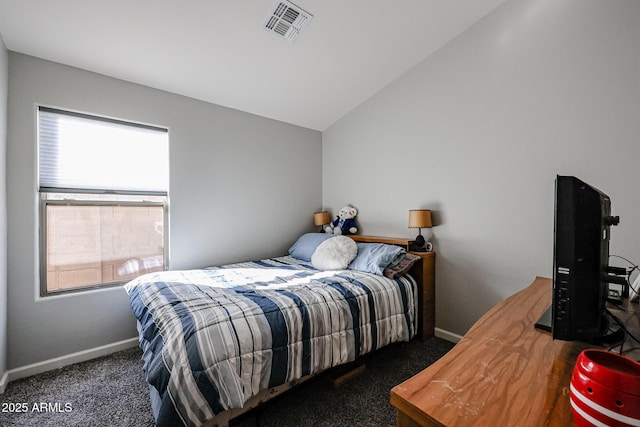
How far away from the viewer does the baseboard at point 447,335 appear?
94.6 inches

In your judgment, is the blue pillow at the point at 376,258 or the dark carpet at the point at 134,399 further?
the blue pillow at the point at 376,258

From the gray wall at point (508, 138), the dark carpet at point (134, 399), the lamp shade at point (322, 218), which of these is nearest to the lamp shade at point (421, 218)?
the gray wall at point (508, 138)

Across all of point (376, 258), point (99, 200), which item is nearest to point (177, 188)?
point (99, 200)

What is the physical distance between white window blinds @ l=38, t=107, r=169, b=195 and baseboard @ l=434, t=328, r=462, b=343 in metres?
3.04

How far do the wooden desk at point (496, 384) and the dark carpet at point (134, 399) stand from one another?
1.05 m

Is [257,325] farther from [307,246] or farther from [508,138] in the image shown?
[508,138]

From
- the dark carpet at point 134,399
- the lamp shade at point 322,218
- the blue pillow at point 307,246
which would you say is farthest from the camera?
the lamp shade at point 322,218

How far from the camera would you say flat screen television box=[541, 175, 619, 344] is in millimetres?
760

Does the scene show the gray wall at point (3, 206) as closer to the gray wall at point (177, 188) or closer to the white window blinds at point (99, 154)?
the gray wall at point (177, 188)

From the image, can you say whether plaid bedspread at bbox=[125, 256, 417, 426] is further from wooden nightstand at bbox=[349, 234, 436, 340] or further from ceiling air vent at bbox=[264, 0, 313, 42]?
ceiling air vent at bbox=[264, 0, 313, 42]

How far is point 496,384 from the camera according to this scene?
0.66m

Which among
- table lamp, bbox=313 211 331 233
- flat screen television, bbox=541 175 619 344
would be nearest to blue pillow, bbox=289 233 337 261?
table lamp, bbox=313 211 331 233

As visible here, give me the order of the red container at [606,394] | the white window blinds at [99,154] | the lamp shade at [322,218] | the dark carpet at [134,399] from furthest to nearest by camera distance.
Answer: the lamp shade at [322,218]
the white window blinds at [99,154]
the dark carpet at [134,399]
the red container at [606,394]

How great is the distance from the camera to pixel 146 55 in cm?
209
